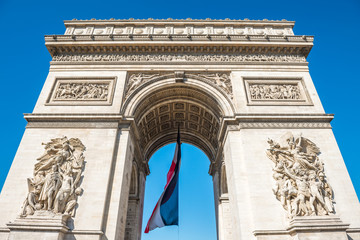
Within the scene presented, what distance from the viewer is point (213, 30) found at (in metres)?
16.2

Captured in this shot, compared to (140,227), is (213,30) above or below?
above

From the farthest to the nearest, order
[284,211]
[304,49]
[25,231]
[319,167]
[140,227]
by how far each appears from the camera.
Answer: [140,227]
[304,49]
[319,167]
[284,211]
[25,231]

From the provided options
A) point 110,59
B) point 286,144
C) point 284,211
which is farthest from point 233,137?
point 110,59

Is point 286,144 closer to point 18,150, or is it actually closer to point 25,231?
point 25,231

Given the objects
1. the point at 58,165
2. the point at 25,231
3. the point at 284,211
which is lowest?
the point at 25,231

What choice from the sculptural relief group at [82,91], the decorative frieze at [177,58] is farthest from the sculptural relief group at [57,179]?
the decorative frieze at [177,58]

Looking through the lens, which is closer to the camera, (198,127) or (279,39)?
(279,39)

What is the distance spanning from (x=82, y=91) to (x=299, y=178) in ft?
37.9

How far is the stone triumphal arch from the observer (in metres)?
9.22

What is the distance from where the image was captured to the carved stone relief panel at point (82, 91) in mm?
12562

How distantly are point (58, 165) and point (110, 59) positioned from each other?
277 inches

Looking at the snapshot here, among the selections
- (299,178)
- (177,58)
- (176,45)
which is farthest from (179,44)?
(299,178)

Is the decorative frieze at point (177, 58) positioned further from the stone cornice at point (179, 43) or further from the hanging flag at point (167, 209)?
the hanging flag at point (167, 209)

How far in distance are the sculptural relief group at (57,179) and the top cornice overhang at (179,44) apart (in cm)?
634
